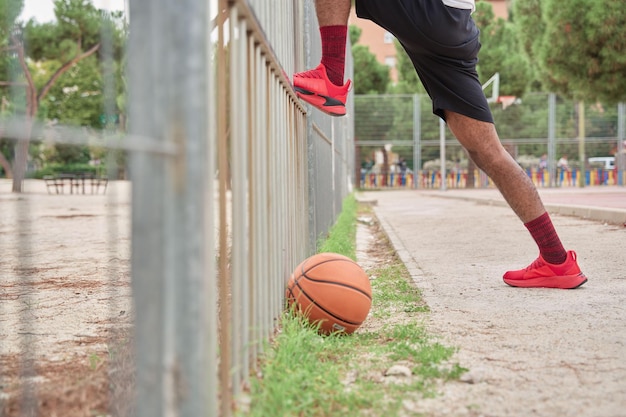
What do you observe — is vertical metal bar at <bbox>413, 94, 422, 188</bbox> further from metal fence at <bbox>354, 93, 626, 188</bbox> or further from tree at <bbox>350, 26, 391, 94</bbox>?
tree at <bbox>350, 26, 391, 94</bbox>

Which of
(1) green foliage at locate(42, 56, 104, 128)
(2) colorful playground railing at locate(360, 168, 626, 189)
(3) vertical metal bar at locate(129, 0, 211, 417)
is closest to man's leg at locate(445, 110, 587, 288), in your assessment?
(3) vertical metal bar at locate(129, 0, 211, 417)

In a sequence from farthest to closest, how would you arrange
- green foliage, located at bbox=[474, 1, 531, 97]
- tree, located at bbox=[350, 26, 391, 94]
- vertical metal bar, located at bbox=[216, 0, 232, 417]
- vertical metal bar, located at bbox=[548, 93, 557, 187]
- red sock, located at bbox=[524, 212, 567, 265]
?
tree, located at bbox=[350, 26, 391, 94], green foliage, located at bbox=[474, 1, 531, 97], vertical metal bar, located at bbox=[548, 93, 557, 187], red sock, located at bbox=[524, 212, 567, 265], vertical metal bar, located at bbox=[216, 0, 232, 417]

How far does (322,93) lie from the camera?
11.4 feet

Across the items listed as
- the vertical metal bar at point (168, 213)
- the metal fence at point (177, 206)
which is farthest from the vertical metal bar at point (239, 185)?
the vertical metal bar at point (168, 213)

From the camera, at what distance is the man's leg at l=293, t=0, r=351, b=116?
345 cm

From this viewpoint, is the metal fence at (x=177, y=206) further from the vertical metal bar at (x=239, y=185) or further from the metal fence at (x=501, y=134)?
the metal fence at (x=501, y=134)

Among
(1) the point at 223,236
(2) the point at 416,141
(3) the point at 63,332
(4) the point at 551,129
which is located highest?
(4) the point at 551,129

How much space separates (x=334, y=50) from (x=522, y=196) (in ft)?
4.29

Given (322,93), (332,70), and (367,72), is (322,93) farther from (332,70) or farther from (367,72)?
(367,72)

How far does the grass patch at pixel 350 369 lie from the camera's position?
1.99m

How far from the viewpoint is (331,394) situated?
210 centimetres

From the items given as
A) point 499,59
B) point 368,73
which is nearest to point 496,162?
point 499,59

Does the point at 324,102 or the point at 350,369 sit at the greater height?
the point at 324,102

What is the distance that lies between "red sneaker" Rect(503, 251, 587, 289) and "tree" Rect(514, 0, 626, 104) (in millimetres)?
18594
